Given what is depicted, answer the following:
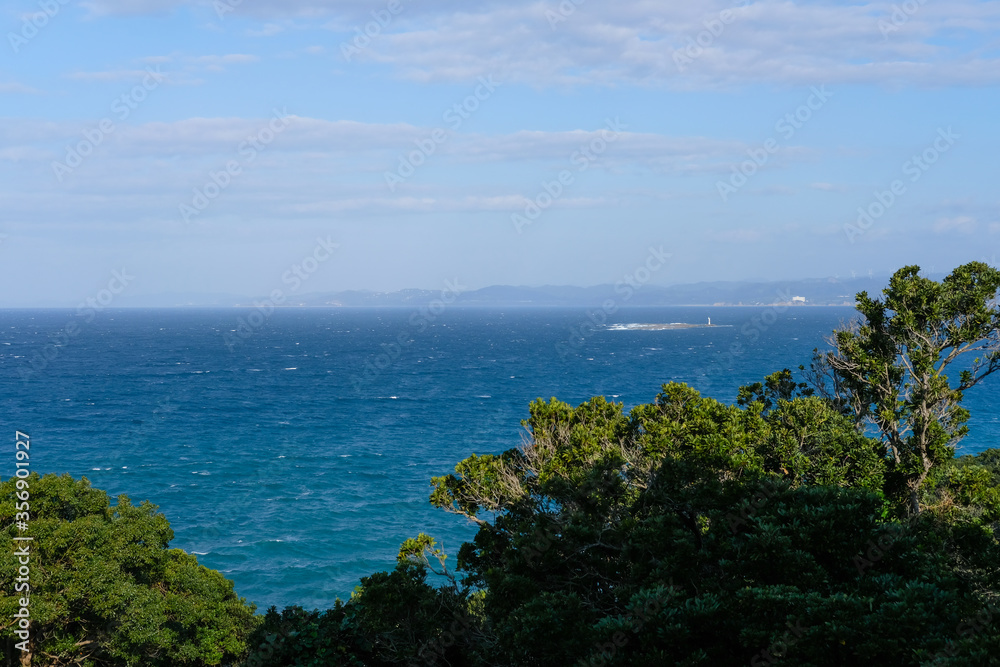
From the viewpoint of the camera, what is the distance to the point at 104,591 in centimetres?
2077

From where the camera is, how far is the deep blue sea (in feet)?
147

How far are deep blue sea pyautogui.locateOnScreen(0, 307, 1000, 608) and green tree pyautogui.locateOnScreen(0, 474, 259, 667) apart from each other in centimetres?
1269

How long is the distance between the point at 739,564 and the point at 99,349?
179 m

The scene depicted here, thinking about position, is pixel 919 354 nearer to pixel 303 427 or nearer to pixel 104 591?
pixel 104 591

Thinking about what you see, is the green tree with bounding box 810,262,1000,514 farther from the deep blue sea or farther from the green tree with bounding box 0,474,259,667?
the green tree with bounding box 0,474,259,667

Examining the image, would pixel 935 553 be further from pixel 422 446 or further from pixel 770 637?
pixel 422 446

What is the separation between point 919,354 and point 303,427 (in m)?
65.5

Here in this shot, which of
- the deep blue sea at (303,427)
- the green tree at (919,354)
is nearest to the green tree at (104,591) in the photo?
the deep blue sea at (303,427)

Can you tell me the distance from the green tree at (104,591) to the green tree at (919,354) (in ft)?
74.0

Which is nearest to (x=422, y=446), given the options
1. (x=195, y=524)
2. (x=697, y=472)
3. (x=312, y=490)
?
(x=312, y=490)

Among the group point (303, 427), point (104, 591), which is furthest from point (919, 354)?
point (303, 427)

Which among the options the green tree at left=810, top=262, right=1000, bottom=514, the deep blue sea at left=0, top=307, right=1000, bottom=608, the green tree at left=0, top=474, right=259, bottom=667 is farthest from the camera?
the deep blue sea at left=0, top=307, right=1000, bottom=608

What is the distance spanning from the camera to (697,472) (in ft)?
58.9

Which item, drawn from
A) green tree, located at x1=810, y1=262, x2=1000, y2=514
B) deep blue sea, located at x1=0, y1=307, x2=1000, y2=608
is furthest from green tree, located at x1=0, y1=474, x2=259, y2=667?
green tree, located at x1=810, y1=262, x2=1000, y2=514
